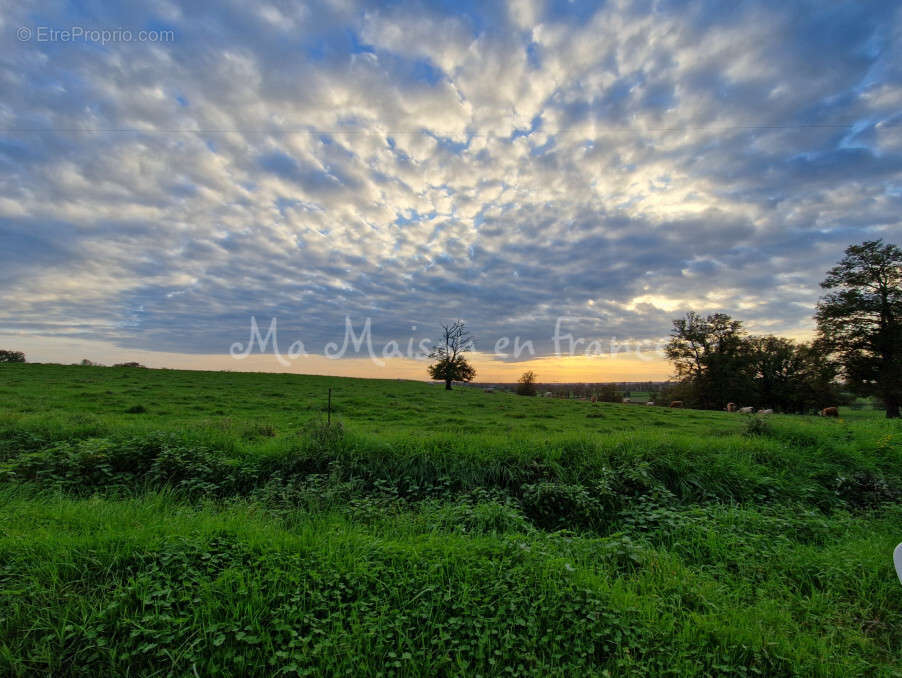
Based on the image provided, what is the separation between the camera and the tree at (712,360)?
42.2 m

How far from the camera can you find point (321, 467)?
747cm

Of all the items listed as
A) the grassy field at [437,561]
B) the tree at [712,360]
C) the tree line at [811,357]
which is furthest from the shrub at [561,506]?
the tree at [712,360]

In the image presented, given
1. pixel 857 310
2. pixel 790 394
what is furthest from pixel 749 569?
pixel 790 394

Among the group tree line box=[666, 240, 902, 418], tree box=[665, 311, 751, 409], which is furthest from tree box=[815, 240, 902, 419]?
tree box=[665, 311, 751, 409]

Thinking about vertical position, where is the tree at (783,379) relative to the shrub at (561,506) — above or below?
above

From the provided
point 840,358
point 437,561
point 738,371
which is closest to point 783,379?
point 738,371

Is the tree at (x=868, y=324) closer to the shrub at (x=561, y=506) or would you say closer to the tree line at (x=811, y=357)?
the tree line at (x=811, y=357)

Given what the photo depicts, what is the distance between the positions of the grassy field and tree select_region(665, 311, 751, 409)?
4055 centimetres

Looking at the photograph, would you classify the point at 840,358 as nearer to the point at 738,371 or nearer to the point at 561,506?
the point at 738,371

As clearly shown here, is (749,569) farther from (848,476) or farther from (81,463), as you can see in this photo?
(81,463)

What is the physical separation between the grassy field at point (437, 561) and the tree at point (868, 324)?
98.8 feet

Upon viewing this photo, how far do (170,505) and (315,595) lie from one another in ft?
11.9

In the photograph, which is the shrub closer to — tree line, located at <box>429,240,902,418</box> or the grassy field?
the grassy field

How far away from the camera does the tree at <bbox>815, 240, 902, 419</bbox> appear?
2778 cm
